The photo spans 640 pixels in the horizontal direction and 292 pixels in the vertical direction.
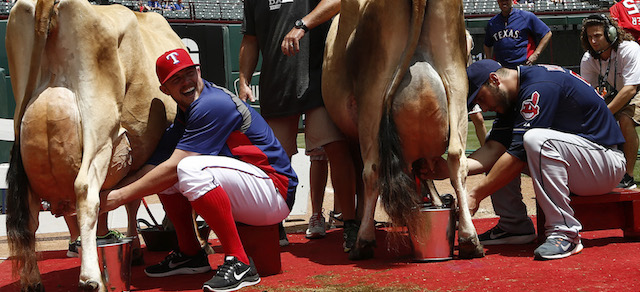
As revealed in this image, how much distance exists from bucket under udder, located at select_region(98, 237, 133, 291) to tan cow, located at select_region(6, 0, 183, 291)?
0.29ft

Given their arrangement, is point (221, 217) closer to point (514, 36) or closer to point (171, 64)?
point (171, 64)

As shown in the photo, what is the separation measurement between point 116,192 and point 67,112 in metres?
0.49

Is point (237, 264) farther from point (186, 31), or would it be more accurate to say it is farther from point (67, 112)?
point (186, 31)

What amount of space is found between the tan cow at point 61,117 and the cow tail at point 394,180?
5.15ft

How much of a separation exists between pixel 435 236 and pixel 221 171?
53.1 inches

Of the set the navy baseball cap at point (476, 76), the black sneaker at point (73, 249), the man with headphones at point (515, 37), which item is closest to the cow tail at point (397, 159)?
the navy baseball cap at point (476, 76)

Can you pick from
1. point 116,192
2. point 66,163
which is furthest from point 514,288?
point 66,163

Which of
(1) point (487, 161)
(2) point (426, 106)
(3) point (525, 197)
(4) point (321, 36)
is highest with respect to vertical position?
(4) point (321, 36)

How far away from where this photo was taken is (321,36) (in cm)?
560

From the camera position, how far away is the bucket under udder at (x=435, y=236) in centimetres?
420

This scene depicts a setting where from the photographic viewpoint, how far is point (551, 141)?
4.20m

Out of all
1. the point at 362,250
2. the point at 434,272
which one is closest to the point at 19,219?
the point at 362,250

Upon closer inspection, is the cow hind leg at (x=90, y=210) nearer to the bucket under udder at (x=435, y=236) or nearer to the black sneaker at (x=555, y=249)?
the bucket under udder at (x=435, y=236)

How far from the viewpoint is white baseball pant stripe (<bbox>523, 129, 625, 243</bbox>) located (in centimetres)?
419
